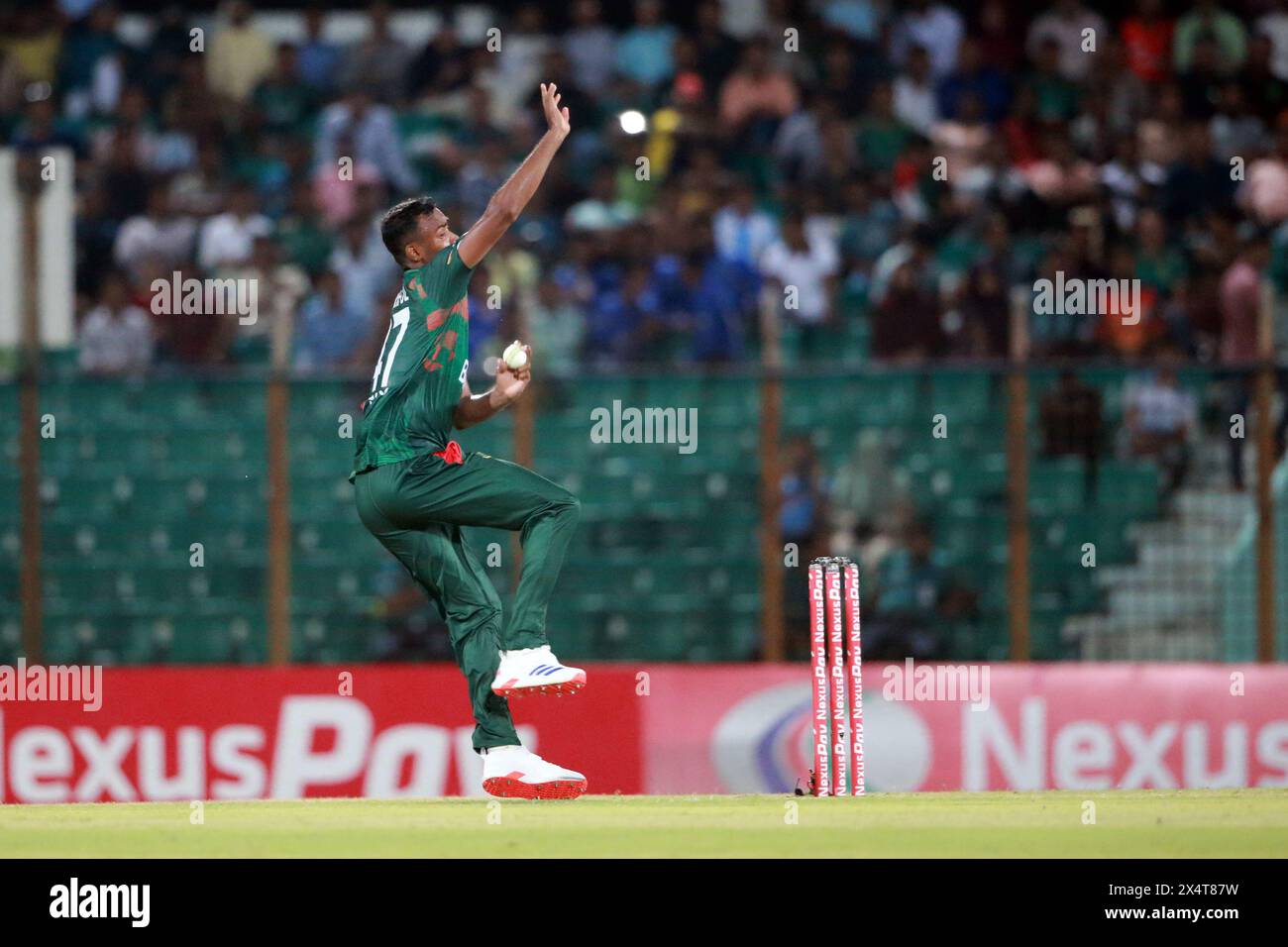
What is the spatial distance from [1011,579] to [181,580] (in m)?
5.90

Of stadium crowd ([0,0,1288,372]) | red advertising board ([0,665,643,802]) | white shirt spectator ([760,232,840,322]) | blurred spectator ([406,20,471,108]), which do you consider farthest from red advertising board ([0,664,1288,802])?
blurred spectator ([406,20,471,108])

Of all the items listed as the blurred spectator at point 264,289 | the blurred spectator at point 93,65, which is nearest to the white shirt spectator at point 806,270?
the blurred spectator at point 264,289

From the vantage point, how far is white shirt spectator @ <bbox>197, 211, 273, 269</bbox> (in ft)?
58.9

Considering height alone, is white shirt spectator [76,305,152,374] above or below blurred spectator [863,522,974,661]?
above

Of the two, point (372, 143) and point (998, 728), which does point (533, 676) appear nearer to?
point (998, 728)

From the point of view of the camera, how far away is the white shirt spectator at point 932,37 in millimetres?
20125

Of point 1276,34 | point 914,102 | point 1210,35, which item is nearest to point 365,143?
point 914,102

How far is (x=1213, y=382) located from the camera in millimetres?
15773

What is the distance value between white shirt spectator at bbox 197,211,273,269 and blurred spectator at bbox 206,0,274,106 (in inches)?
83.2

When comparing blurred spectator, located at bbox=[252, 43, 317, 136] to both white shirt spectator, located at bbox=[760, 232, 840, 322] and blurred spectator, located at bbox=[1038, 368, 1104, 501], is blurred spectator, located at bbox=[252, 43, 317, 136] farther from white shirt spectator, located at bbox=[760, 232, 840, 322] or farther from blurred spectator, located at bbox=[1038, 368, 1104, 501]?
blurred spectator, located at bbox=[1038, 368, 1104, 501]

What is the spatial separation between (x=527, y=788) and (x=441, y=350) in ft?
6.41
